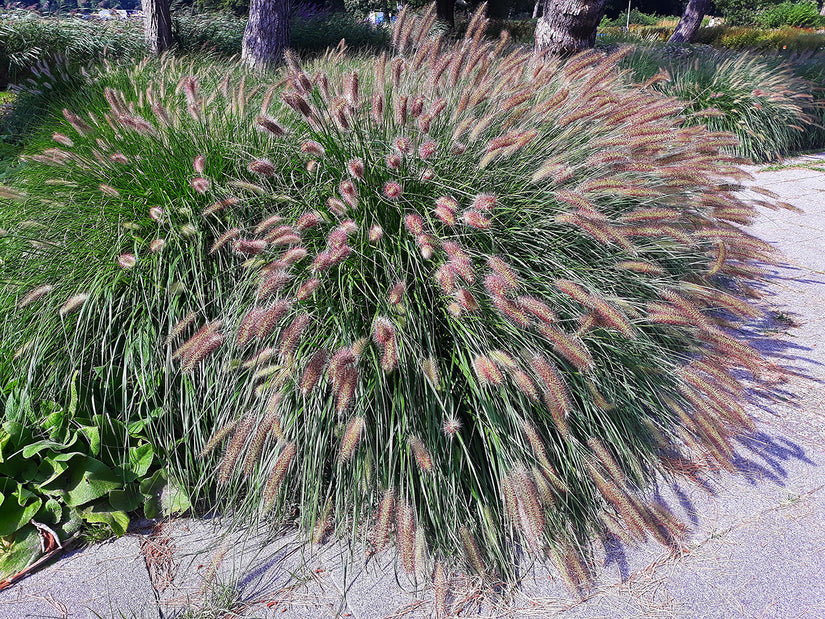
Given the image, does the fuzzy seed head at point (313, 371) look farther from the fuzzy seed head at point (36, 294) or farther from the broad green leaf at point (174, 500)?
the fuzzy seed head at point (36, 294)

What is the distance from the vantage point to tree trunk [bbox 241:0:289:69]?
23.6 feet

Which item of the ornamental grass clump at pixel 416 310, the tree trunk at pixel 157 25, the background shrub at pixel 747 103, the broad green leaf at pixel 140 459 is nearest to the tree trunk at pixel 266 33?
the tree trunk at pixel 157 25

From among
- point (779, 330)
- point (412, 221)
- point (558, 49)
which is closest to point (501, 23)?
point (558, 49)

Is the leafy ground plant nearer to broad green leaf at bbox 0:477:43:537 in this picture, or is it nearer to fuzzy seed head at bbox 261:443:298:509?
broad green leaf at bbox 0:477:43:537

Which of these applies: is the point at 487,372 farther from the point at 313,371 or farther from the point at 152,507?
the point at 152,507

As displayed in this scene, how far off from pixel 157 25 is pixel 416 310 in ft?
26.9

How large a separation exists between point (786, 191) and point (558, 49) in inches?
126

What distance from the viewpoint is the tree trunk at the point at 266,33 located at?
7188 millimetres

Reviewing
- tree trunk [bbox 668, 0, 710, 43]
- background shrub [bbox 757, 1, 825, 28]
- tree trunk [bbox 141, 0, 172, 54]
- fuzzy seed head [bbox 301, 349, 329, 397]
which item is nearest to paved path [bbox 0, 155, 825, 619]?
fuzzy seed head [bbox 301, 349, 329, 397]

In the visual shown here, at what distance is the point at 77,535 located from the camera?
2.05m

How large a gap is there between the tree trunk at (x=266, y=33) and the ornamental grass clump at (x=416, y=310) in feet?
16.8

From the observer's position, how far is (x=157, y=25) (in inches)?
313

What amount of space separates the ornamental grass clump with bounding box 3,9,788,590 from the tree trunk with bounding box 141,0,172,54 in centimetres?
636

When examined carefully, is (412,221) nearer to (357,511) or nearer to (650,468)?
(357,511)
